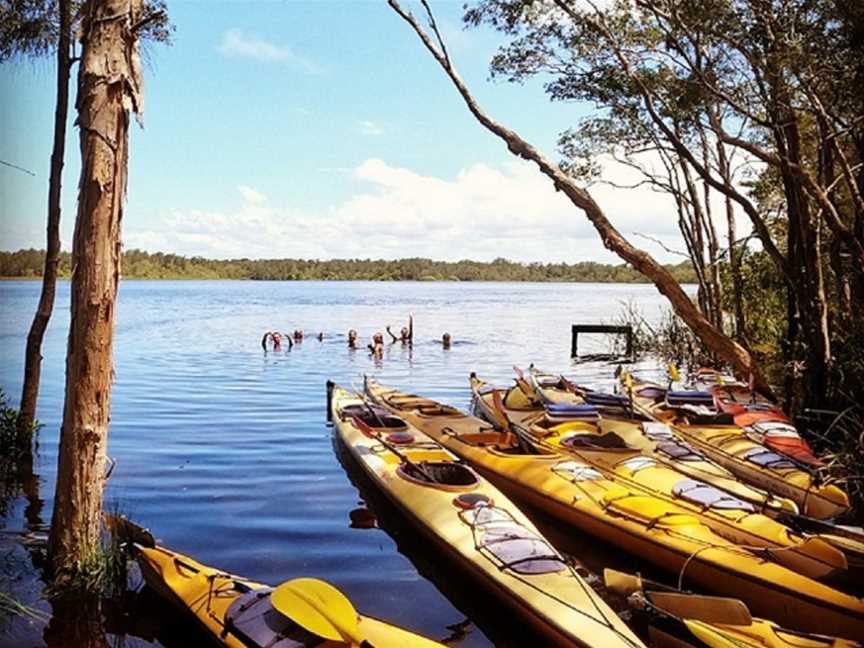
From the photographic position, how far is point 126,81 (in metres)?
5.59

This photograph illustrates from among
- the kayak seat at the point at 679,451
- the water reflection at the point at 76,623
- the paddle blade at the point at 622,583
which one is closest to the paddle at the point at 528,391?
the kayak seat at the point at 679,451

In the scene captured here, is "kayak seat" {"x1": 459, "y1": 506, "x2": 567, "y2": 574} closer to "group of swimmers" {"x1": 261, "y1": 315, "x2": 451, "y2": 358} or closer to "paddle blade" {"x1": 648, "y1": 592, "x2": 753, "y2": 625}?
"paddle blade" {"x1": 648, "y1": 592, "x2": 753, "y2": 625}

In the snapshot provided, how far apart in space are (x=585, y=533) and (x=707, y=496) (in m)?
1.20

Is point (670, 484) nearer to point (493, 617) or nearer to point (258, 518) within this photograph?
point (493, 617)

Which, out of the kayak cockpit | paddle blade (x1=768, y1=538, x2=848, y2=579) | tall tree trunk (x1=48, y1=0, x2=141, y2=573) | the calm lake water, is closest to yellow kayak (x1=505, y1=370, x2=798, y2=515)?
paddle blade (x1=768, y1=538, x2=848, y2=579)

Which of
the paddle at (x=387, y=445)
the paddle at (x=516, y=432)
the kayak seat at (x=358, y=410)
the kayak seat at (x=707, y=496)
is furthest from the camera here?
the kayak seat at (x=358, y=410)

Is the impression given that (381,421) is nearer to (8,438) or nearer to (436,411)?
(436,411)

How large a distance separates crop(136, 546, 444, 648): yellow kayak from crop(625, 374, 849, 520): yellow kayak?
193 inches

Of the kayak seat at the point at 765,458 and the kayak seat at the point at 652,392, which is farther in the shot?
the kayak seat at the point at 652,392

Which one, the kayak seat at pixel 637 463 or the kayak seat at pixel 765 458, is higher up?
Result: the kayak seat at pixel 637 463

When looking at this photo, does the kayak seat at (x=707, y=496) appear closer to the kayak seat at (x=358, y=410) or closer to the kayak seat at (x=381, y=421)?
the kayak seat at (x=381, y=421)

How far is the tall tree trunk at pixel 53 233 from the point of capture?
8.62 metres

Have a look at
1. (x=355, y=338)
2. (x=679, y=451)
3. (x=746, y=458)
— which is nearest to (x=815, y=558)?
(x=679, y=451)

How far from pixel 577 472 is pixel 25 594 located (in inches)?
195
